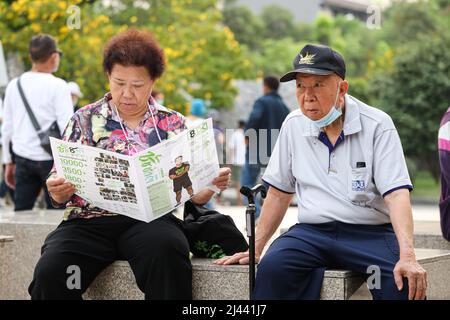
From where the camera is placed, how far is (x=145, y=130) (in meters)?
5.22

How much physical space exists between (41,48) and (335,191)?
3922mm

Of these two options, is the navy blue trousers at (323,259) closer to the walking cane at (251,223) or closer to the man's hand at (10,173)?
the walking cane at (251,223)

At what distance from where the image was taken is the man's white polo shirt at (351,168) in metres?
4.70

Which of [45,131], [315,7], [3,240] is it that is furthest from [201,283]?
[315,7]

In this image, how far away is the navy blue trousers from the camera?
14.8ft

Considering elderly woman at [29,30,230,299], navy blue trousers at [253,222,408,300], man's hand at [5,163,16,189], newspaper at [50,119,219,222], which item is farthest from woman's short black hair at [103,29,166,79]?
man's hand at [5,163,16,189]

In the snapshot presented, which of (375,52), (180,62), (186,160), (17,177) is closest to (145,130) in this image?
(186,160)

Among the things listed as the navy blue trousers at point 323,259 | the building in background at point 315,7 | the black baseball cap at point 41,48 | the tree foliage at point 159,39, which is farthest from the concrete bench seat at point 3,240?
the building in background at point 315,7

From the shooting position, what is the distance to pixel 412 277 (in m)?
4.35

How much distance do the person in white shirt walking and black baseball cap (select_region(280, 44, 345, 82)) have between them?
361cm

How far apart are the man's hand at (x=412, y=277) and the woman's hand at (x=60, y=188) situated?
1.61 meters

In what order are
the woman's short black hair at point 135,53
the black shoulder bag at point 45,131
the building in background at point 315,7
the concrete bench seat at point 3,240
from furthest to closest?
the building in background at point 315,7 < the black shoulder bag at point 45,131 < the concrete bench seat at point 3,240 < the woman's short black hair at point 135,53

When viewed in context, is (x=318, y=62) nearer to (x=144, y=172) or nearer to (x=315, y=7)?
(x=144, y=172)

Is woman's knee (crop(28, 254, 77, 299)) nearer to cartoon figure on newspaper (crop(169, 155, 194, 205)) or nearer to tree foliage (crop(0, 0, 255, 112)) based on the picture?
cartoon figure on newspaper (crop(169, 155, 194, 205))
